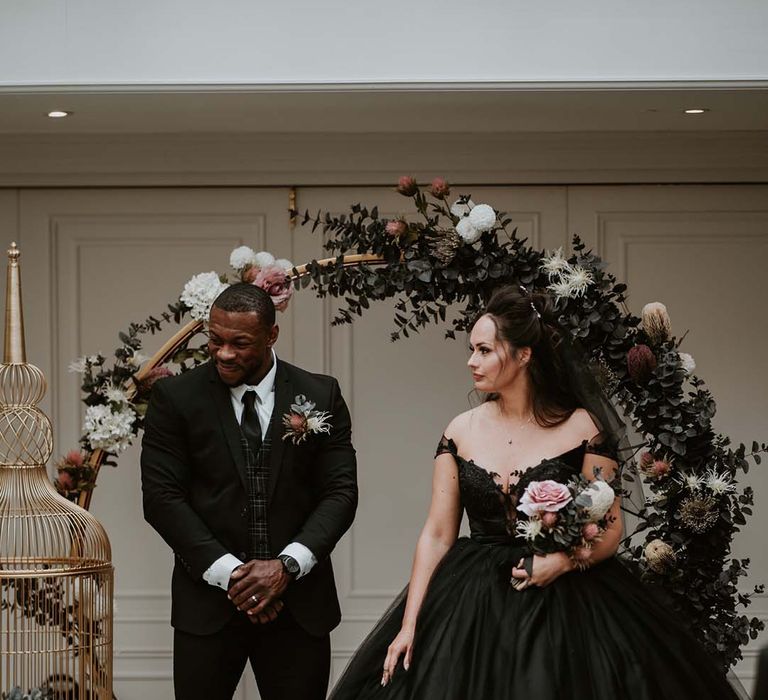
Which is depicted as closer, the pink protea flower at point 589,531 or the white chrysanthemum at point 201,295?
the pink protea flower at point 589,531

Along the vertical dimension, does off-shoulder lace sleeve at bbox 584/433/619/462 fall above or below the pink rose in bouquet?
below

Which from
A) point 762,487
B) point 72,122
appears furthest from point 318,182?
point 762,487

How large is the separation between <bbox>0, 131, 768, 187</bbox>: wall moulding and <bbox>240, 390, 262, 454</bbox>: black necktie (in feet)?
6.90

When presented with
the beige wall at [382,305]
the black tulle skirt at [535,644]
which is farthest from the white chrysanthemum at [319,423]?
the beige wall at [382,305]

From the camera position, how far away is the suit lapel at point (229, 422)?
13.8 feet

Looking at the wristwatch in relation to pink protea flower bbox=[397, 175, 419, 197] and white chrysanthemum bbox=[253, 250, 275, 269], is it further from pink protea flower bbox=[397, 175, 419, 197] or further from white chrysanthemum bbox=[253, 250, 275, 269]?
pink protea flower bbox=[397, 175, 419, 197]

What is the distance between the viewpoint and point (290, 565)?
409 centimetres

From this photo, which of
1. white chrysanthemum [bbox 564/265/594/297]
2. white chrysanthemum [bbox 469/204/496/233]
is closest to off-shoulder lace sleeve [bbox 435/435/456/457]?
white chrysanthemum [bbox 564/265/594/297]

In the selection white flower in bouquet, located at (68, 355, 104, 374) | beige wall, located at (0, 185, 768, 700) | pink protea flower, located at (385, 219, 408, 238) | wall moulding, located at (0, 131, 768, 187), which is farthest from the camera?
beige wall, located at (0, 185, 768, 700)

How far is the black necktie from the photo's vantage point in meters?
4.23

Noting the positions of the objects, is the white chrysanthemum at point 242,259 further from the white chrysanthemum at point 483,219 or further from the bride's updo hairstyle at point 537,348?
the bride's updo hairstyle at point 537,348

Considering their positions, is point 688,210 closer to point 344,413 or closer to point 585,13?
point 585,13

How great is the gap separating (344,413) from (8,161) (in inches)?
102

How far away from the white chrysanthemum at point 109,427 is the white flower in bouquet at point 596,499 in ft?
5.94
